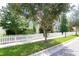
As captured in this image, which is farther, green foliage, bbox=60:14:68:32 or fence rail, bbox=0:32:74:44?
green foliage, bbox=60:14:68:32

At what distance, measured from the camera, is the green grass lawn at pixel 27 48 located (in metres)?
5.22

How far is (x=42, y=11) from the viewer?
532 cm

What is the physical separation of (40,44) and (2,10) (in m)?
0.79

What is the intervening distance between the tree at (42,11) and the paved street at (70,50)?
0.37 meters

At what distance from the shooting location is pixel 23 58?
518cm

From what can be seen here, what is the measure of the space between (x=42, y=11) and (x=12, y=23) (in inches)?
19.6

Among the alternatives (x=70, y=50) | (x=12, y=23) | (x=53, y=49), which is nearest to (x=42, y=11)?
(x=12, y=23)

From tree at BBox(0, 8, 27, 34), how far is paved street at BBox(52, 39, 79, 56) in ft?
2.16

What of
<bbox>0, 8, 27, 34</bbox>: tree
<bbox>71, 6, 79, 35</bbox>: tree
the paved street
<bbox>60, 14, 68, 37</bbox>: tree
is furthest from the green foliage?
<bbox>0, 8, 27, 34</bbox>: tree

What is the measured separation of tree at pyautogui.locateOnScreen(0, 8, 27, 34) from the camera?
527cm

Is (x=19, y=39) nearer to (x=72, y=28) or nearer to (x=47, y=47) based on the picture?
(x=47, y=47)

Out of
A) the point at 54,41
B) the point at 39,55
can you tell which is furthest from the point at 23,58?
the point at 54,41

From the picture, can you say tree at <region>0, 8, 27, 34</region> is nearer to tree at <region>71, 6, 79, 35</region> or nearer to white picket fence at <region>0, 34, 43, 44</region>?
white picket fence at <region>0, 34, 43, 44</region>

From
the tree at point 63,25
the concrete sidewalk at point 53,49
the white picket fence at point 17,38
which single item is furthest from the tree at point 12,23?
the tree at point 63,25
